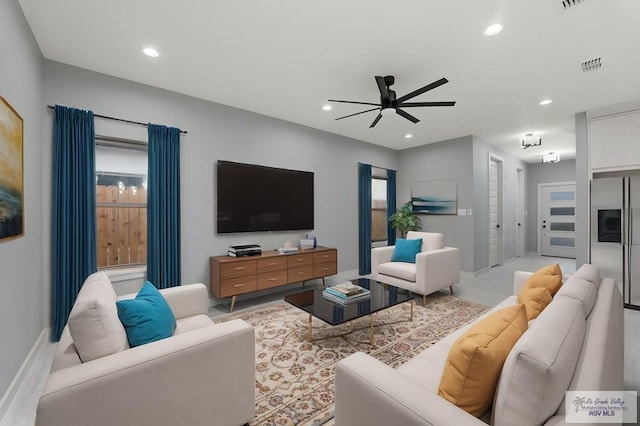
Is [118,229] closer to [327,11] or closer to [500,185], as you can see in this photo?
[327,11]

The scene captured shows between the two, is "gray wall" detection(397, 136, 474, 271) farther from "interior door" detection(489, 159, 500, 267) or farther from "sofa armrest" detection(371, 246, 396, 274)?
"sofa armrest" detection(371, 246, 396, 274)

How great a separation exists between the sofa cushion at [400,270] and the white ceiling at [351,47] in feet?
7.61

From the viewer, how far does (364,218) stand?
5547mm

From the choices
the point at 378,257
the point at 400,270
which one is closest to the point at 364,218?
the point at 378,257

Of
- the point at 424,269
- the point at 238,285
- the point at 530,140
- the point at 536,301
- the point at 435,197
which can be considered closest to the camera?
the point at 536,301

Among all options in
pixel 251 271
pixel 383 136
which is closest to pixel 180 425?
pixel 251 271

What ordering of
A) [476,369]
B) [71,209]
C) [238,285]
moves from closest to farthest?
[476,369] < [71,209] < [238,285]

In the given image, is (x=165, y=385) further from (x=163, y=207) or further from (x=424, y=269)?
(x=424, y=269)

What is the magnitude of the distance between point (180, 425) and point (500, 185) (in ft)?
24.2

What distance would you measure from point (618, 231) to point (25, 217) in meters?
6.46

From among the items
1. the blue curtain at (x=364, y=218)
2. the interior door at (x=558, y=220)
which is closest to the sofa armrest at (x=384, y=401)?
the blue curtain at (x=364, y=218)

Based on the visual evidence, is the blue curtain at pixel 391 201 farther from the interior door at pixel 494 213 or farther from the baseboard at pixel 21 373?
the baseboard at pixel 21 373

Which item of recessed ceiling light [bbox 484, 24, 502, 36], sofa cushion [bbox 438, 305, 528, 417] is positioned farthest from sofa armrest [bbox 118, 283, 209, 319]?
recessed ceiling light [bbox 484, 24, 502, 36]

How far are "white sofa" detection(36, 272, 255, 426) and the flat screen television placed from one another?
7.52ft
